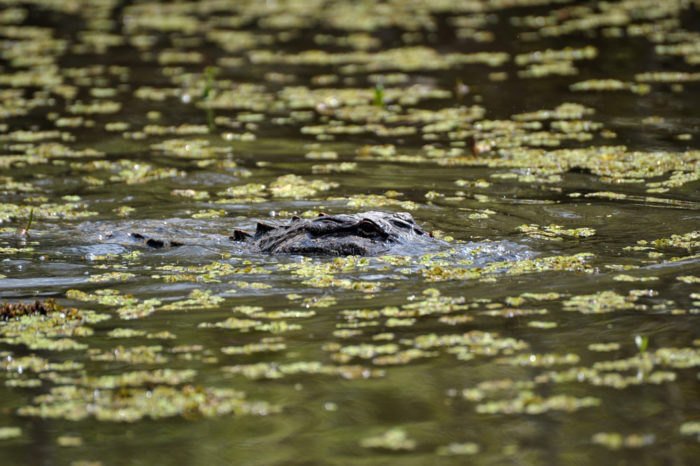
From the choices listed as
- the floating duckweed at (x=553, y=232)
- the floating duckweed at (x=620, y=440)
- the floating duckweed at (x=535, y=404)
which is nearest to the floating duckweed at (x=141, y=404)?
A: the floating duckweed at (x=535, y=404)

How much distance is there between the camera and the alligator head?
9.36 metres

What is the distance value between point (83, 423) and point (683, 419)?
3.14 meters

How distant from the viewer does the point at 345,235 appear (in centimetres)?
946

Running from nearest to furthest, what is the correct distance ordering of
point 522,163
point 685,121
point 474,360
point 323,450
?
point 323,450 < point 474,360 < point 522,163 < point 685,121

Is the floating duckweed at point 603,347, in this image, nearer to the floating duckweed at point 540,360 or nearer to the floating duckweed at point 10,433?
the floating duckweed at point 540,360

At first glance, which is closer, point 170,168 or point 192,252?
→ point 192,252

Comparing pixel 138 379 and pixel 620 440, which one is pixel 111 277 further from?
pixel 620 440

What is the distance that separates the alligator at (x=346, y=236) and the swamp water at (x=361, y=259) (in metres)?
→ 0.18


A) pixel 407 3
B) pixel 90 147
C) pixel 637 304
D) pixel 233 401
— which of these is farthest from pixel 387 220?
pixel 407 3

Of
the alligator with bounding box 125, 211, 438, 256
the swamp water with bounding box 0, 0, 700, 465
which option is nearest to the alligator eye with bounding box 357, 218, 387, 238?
the alligator with bounding box 125, 211, 438, 256

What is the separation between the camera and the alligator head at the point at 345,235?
9359mm

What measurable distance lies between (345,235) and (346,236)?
0.06 feet

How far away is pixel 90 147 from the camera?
14594 millimetres

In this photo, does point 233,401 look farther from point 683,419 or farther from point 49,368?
point 683,419
